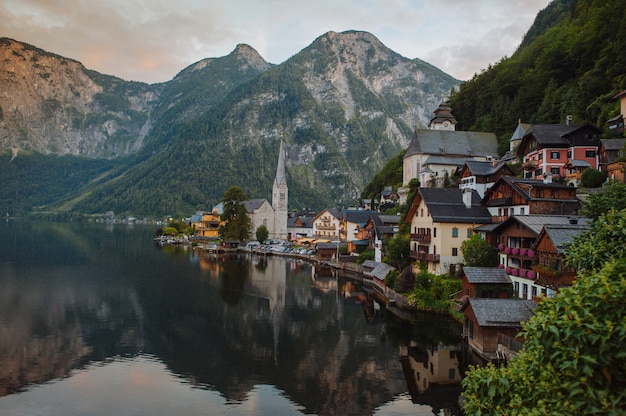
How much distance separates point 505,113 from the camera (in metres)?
78.4

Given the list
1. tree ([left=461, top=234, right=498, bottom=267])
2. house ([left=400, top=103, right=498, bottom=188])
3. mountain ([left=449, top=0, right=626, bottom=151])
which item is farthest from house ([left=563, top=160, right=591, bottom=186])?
house ([left=400, top=103, right=498, bottom=188])

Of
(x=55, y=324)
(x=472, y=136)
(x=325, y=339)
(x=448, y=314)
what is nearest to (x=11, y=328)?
(x=55, y=324)

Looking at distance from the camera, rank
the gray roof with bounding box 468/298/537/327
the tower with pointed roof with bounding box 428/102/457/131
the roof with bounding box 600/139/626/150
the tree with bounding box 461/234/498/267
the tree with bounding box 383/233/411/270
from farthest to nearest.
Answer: the tower with pointed roof with bounding box 428/102/457/131
the tree with bounding box 383/233/411/270
the roof with bounding box 600/139/626/150
the tree with bounding box 461/234/498/267
the gray roof with bounding box 468/298/537/327

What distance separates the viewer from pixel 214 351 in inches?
1174

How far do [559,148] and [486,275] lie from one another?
2325 centimetres

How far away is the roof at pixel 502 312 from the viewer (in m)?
25.5

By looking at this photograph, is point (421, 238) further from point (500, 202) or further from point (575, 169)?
point (575, 169)

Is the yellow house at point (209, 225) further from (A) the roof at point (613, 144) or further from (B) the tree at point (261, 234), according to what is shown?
(A) the roof at point (613, 144)

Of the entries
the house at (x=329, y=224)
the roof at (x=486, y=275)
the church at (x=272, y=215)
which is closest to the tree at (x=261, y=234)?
the church at (x=272, y=215)

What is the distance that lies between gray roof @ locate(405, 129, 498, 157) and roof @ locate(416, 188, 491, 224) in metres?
29.5

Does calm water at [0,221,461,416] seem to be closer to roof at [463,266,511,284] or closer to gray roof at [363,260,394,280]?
gray roof at [363,260,394,280]

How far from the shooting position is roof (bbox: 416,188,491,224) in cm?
4159

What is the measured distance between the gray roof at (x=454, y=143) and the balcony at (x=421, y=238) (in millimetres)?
29848

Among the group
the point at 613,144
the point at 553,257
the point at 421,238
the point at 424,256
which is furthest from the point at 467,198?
the point at 553,257
